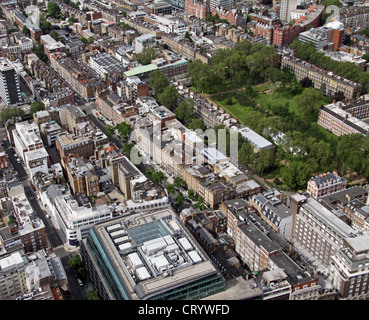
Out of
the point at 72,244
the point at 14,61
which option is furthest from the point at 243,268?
the point at 14,61

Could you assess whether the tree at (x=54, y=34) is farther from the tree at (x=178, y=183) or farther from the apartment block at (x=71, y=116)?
the tree at (x=178, y=183)

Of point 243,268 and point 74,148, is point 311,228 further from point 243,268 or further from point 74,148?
point 74,148

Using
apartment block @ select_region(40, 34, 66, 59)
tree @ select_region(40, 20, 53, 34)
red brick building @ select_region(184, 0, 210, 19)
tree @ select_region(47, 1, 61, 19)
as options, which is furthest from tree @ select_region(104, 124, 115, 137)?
tree @ select_region(47, 1, 61, 19)

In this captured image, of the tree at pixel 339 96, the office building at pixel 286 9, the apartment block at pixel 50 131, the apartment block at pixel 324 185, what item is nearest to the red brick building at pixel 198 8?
the office building at pixel 286 9

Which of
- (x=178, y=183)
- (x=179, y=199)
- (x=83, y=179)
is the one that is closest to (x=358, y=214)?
(x=179, y=199)

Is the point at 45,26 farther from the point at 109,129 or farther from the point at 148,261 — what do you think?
the point at 148,261
